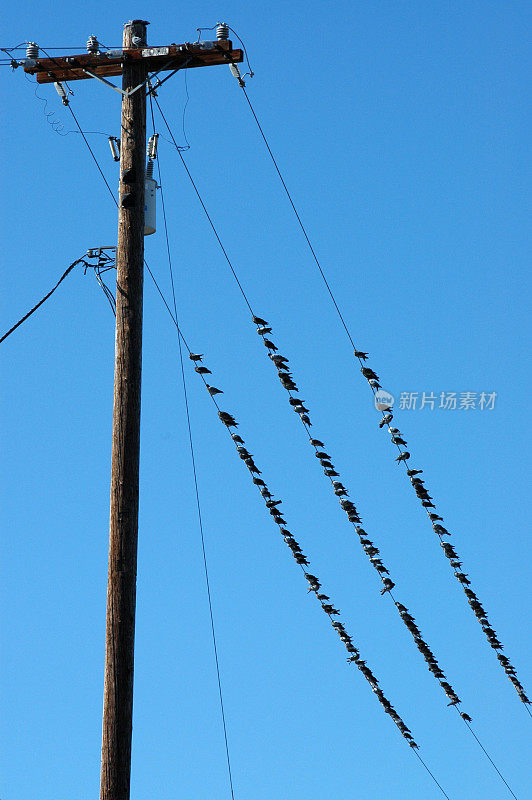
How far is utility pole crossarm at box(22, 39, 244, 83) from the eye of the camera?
32.4 ft

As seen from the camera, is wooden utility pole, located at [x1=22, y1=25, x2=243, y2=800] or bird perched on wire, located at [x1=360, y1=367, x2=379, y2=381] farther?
bird perched on wire, located at [x1=360, y1=367, x2=379, y2=381]

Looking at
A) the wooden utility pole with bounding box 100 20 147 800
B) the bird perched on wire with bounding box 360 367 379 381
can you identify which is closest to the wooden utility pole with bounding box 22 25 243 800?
the wooden utility pole with bounding box 100 20 147 800

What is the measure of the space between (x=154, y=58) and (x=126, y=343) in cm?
243

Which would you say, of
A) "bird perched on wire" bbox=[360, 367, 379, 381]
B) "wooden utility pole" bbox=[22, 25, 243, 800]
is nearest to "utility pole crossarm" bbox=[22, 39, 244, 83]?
"wooden utility pole" bbox=[22, 25, 243, 800]

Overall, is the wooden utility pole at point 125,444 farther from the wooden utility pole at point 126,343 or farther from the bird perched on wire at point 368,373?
the bird perched on wire at point 368,373

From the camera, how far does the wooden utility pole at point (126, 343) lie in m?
8.63

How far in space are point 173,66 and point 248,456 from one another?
362 centimetres

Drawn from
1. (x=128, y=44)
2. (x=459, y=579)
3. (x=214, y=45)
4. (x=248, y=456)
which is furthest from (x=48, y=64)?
(x=459, y=579)

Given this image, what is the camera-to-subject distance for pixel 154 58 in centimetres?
988

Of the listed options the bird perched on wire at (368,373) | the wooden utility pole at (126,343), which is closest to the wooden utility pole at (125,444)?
the wooden utility pole at (126,343)

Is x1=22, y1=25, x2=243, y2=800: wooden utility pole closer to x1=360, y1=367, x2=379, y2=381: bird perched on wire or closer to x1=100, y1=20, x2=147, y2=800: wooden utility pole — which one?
x1=100, y1=20, x2=147, y2=800: wooden utility pole

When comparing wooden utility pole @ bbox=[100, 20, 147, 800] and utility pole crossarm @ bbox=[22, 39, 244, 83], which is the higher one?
utility pole crossarm @ bbox=[22, 39, 244, 83]

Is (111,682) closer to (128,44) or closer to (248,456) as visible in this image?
(248,456)

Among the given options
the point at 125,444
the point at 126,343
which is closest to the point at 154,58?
the point at 126,343
